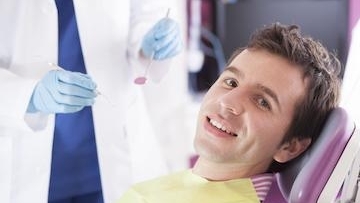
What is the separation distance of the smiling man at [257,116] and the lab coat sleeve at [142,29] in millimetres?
218

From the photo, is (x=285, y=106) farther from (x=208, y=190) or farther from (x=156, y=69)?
(x=156, y=69)

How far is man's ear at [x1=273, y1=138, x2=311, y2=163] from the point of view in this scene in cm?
118

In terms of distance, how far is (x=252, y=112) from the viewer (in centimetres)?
113

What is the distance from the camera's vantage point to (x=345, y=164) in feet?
3.50

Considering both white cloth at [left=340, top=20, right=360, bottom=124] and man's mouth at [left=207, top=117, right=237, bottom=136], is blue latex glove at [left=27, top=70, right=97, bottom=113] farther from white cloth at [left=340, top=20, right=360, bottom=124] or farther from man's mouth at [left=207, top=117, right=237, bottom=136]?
white cloth at [left=340, top=20, right=360, bottom=124]

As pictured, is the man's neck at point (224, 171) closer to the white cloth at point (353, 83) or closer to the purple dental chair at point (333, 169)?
the purple dental chair at point (333, 169)

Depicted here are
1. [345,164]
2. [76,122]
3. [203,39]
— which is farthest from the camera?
[203,39]

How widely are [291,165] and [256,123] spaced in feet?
0.52

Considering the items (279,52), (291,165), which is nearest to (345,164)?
(291,165)

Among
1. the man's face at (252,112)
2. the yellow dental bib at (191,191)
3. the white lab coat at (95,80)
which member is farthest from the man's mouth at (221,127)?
the white lab coat at (95,80)

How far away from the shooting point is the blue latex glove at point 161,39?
1.29m

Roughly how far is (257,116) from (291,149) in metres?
0.13

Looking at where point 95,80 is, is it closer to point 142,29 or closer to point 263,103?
point 142,29

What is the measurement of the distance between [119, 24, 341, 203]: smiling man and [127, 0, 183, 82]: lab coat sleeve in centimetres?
22
